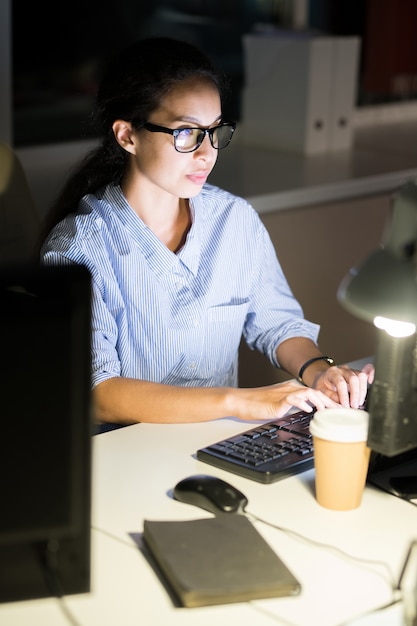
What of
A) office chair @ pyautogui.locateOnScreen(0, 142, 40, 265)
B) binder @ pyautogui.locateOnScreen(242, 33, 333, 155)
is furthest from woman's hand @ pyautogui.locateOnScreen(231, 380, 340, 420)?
binder @ pyautogui.locateOnScreen(242, 33, 333, 155)

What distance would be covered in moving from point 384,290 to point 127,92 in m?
0.99

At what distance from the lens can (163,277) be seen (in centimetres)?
186

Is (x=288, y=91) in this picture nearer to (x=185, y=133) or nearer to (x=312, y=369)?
(x=185, y=133)

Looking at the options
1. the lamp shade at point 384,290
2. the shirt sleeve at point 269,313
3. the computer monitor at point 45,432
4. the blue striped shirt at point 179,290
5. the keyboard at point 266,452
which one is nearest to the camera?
the computer monitor at point 45,432

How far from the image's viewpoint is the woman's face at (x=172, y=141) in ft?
6.01

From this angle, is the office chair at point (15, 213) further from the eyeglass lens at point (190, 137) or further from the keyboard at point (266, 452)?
the keyboard at point (266, 452)

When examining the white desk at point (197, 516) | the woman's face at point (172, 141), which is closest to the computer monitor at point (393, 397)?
the white desk at point (197, 516)

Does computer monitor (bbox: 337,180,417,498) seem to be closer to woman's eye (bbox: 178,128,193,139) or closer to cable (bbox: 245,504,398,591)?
cable (bbox: 245,504,398,591)

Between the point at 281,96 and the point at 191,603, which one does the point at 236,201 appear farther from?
the point at 281,96

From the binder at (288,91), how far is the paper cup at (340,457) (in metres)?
2.27

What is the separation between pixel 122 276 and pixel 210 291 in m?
0.18

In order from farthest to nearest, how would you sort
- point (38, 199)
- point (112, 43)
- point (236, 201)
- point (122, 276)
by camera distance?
point (112, 43)
point (38, 199)
point (236, 201)
point (122, 276)

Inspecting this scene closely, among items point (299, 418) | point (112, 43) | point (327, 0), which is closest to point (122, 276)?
point (299, 418)

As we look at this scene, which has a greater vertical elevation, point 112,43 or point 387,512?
point 112,43
